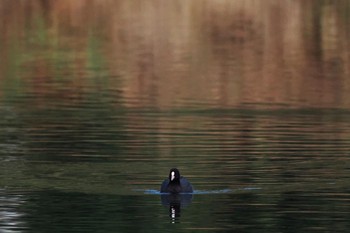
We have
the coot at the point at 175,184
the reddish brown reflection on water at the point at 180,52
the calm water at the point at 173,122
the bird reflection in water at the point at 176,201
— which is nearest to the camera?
the calm water at the point at 173,122

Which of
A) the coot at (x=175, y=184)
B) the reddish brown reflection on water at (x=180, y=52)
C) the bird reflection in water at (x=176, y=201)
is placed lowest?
the bird reflection in water at (x=176, y=201)

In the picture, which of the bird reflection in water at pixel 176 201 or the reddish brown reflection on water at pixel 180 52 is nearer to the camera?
the bird reflection in water at pixel 176 201

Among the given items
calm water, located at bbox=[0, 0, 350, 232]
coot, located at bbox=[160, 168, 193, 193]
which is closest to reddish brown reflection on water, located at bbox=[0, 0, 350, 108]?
calm water, located at bbox=[0, 0, 350, 232]

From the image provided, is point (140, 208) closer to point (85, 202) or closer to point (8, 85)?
point (85, 202)

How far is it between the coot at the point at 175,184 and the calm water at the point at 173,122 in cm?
12

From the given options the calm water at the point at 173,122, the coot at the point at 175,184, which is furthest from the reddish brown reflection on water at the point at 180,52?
the coot at the point at 175,184

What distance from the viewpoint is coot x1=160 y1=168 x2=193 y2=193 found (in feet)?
61.9

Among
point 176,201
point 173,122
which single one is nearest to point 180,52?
point 173,122

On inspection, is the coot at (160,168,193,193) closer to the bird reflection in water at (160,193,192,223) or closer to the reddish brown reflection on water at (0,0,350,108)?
the bird reflection in water at (160,193,192,223)

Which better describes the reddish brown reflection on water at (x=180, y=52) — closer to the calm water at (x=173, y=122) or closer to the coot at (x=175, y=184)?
the calm water at (x=173, y=122)

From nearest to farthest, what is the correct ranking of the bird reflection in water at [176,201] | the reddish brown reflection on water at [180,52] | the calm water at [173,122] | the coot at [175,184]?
1. the calm water at [173,122]
2. the bird reflection in water at [176,201]
3. the coot at [175,184]
4. the reddish brown reflection on water at [180,52]

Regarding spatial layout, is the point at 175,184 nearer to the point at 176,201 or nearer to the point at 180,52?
the point at 176,201

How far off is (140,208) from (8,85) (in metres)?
16.4

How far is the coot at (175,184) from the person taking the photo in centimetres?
1888
